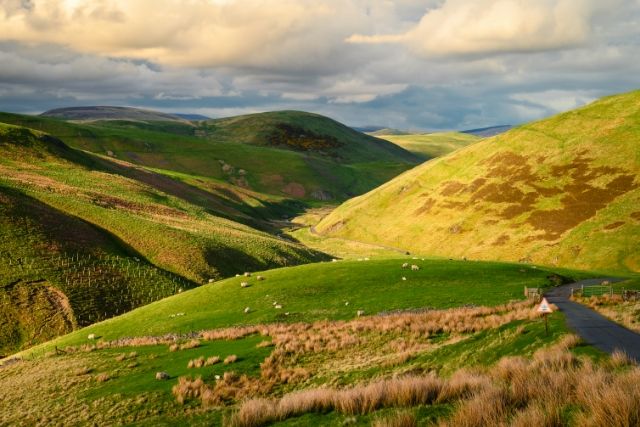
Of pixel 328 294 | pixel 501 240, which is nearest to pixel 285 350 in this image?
pixel 328 294

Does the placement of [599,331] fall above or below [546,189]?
below

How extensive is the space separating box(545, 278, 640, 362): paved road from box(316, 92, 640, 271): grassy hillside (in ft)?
177

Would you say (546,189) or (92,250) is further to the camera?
(546,189)

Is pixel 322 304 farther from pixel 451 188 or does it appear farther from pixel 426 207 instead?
pixel 451 188

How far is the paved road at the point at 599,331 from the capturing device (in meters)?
20.9

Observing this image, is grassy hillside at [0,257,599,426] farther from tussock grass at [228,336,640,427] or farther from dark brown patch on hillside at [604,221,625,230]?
dark brown patch on hillside at [604,221,625,230]

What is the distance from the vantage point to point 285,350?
2978 centimetres

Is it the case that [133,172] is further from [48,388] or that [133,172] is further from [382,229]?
[48,388]

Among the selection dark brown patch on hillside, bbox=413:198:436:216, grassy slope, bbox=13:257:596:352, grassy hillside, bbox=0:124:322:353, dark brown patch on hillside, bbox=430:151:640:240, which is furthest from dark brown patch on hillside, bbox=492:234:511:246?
grassy slope, bbox=13:257:596:352

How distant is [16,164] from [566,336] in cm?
13176

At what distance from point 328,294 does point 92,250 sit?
127 ft

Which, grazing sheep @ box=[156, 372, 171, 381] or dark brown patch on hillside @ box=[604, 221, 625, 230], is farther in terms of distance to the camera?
dark brown patch on hillside @ box=[604, 221, 625, 230]

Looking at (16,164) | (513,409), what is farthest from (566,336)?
(16,164)

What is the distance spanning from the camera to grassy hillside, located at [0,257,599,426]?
71.3 ft
